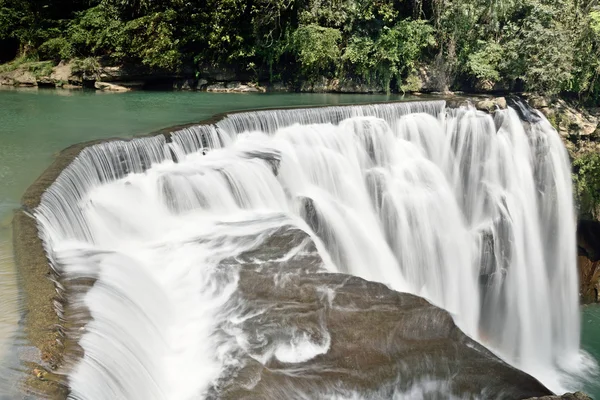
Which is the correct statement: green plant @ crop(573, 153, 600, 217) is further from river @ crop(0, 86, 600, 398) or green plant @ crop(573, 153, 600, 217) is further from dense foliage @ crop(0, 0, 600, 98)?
dense foliage @ crop(0, 0, 600, 98)

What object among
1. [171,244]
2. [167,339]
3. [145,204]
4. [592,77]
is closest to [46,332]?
[167,339]

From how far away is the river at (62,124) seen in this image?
4.38 metres

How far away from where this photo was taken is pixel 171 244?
22.6ft

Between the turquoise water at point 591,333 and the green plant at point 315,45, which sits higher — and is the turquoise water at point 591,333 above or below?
below

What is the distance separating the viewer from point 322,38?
55.5 ft

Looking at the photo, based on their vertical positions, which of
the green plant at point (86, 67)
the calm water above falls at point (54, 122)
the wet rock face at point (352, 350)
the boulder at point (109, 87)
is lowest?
the wet rock face at point (352, 350)

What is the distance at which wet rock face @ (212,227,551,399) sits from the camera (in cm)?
435

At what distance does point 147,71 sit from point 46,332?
15.5 meters

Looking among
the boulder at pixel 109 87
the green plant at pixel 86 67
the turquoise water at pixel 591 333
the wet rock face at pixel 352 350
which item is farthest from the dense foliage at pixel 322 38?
the wet rock face at pixel 352 350

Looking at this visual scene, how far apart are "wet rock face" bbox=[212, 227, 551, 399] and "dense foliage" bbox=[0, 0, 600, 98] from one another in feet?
42.8

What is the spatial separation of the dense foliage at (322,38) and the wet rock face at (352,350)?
42.8 ft

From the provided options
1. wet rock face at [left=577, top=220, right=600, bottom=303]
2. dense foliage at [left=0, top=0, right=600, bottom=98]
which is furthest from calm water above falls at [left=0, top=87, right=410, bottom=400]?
wet rock face at [left=577, top=220, right=600, bottom=303]

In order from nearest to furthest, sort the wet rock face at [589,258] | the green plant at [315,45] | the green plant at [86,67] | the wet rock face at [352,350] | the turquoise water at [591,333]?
the wet rock face at [352,350], the turquoise water at [591,333], the wet rock face at [589,258], the green plant at [315,45], the green plant at [86,67]

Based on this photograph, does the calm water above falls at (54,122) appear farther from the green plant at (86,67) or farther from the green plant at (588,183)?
the green plant at (588,183)
